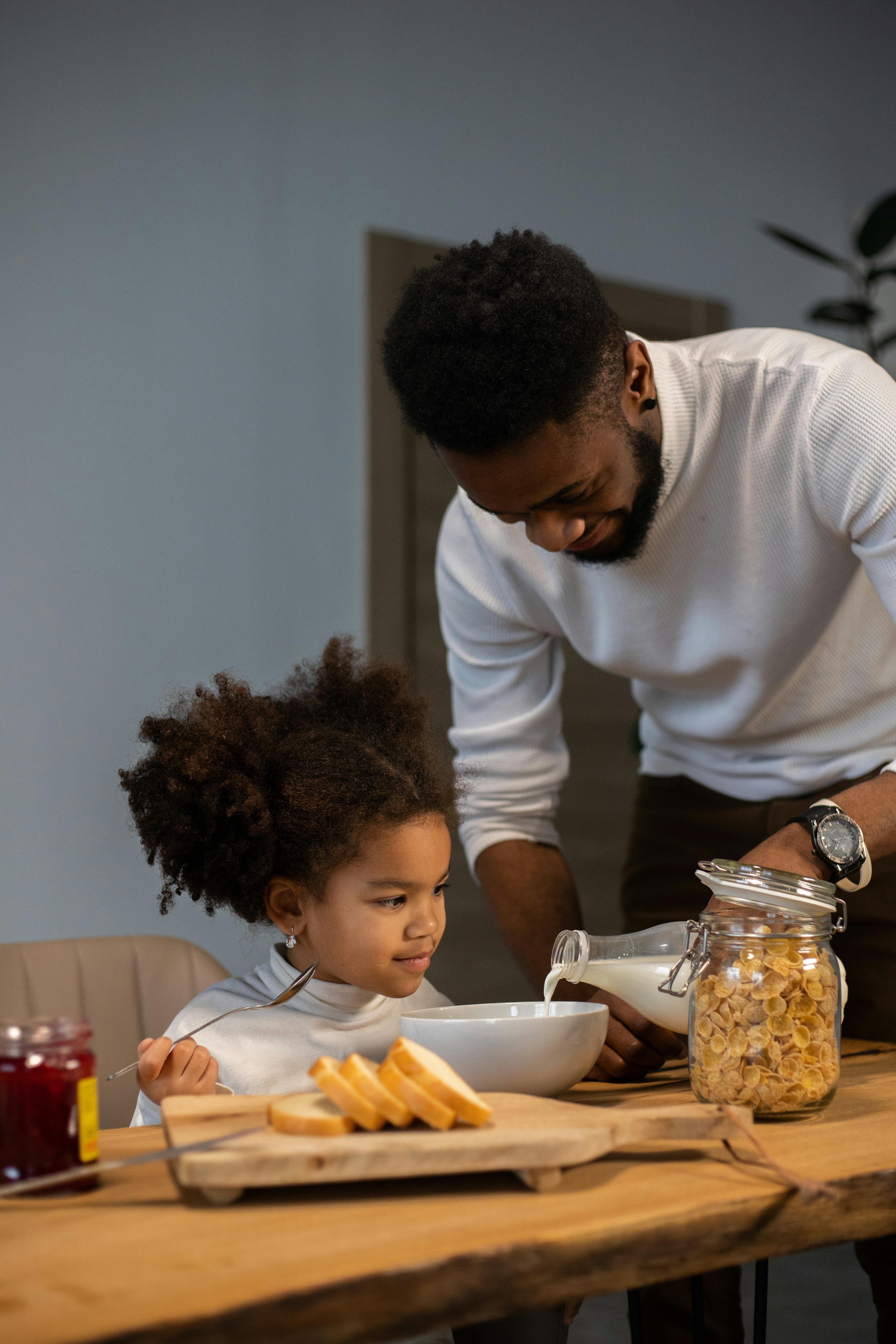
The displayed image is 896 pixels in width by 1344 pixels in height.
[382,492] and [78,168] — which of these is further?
[382,492]

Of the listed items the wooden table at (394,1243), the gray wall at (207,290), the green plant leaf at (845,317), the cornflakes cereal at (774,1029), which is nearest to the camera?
the wooden table at (394,1243)

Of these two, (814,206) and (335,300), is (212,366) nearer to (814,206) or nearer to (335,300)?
(335,300)

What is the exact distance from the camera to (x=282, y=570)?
243cm

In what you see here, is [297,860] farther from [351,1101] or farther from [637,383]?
[637,383]

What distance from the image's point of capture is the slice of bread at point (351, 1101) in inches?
27.4

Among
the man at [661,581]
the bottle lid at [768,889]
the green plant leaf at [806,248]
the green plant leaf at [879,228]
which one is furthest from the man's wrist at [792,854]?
the green plant leaf at [879,228]

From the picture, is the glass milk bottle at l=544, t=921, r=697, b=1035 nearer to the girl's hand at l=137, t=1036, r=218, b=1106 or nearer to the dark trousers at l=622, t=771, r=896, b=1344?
the girl's hand at l=137, t=1036, r=218, b=1106

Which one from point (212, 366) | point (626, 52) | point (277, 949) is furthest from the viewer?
point (626, 52)

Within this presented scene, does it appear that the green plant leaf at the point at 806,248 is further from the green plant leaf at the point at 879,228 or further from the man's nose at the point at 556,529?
the man's nose at the point at 556,529

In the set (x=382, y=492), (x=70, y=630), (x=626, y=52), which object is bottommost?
(x=70, y=630)

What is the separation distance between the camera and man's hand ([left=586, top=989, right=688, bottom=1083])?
1039 millimetres

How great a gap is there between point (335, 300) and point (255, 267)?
0.18 metres

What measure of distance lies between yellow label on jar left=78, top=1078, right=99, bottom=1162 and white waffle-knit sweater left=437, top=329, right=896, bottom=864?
2.97 ft

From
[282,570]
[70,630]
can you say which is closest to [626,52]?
[282,570]
